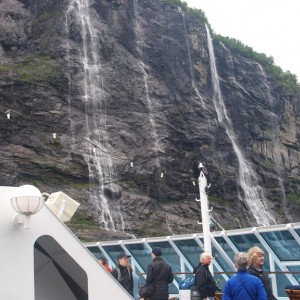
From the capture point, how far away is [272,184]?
4556cm

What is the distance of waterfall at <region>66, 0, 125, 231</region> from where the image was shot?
35.2m

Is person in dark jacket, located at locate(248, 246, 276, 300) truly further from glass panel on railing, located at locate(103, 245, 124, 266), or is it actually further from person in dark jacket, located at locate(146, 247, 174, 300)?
glass panel on railing, located at locate(103, 245, 124, 266)

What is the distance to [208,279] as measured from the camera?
684 cm

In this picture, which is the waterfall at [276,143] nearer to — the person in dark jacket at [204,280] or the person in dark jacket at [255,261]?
the person in dark jacket at [204,280]

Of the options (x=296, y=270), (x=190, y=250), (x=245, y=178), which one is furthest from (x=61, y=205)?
(x=245, y=178)

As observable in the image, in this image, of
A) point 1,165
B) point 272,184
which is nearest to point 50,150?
point 1,165

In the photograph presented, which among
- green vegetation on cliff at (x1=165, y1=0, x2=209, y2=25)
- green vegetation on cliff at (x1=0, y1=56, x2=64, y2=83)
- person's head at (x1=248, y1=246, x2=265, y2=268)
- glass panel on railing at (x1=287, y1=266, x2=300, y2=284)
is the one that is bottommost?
glass panel on railing at (x1=287, y1=266, x2=300, y2=284)

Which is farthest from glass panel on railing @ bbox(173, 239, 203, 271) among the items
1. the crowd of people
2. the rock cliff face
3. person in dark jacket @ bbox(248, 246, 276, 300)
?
the rock cliff face

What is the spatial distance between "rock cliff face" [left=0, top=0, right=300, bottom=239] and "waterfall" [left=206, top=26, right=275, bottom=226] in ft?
0.39

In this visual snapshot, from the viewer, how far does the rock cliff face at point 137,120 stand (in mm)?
36312

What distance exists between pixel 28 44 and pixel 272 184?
2398cm

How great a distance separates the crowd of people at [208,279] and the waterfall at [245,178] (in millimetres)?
35246

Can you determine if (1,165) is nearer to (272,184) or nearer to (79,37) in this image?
(79,37)

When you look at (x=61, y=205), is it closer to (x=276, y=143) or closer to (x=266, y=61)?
(x=276, y=143)
